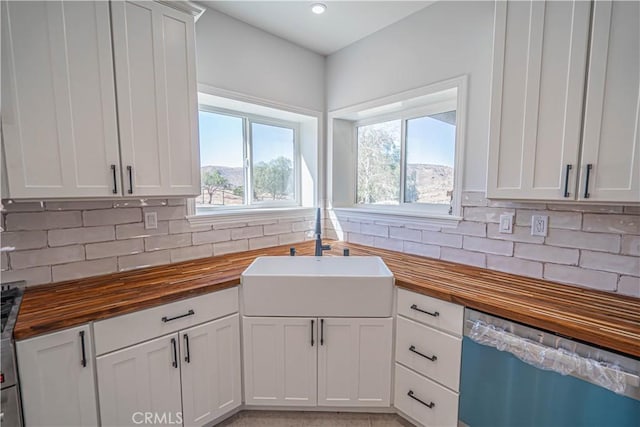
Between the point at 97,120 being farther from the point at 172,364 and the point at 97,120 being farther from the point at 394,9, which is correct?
the point at 394,9

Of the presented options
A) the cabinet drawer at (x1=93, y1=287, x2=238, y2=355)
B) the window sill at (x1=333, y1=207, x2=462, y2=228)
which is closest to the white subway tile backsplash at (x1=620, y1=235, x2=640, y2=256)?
the window sill at (x1=333, y1=207, x2=462, y2=228)

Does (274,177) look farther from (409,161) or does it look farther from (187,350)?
(187,350)

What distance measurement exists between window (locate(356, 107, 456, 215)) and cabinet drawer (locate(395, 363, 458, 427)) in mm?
1131

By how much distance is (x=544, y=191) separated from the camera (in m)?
1.32

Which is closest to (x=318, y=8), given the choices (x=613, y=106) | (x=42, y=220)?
(x=613, y=106)

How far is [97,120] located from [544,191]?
6.97 feet

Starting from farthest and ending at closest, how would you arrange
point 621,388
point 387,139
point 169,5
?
point 387,139 → point 169,5 → point 621,388

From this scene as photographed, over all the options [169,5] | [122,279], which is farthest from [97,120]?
[122,279]

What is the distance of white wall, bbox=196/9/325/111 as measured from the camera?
1966 mm

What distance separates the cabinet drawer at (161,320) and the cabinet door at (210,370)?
0.18ft

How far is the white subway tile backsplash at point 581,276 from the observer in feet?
4.52

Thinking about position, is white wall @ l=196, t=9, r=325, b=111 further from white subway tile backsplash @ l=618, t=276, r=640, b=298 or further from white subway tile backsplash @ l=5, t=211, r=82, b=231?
white subway tile backsplash @ l=618, t=276, r=640, b=298

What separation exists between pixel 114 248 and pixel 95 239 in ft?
0.35

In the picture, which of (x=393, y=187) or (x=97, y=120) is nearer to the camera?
(x=97, y=120)
